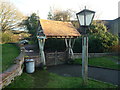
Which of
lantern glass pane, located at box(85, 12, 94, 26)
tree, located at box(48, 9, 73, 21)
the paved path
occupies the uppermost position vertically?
tree, located at box(48, 9, 73, 21)

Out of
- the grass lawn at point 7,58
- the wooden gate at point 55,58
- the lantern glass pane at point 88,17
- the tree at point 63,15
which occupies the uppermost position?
the tree at point 63,15

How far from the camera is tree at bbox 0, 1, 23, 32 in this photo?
73.4 ft

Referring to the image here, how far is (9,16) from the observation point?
2394 centimetres

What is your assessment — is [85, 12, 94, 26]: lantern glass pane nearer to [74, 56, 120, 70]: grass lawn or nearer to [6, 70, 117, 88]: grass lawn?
[6, 70, 117, 88]: grass lawn

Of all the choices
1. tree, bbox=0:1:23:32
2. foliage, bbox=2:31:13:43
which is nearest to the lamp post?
foliage, bbox=2:31:13:43

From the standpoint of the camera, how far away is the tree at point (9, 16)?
22375 millimetres

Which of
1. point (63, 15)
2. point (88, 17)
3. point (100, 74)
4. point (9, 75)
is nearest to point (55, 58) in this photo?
point (100, 74)

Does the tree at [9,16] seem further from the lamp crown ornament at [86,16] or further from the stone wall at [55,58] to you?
the lamp crown ornament at [86,16]

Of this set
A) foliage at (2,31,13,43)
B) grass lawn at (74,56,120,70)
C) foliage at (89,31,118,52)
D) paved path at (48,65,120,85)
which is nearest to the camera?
paved path at (48,65,120,85)

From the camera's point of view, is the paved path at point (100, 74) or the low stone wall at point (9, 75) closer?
the low stone wall at point (9, 75)

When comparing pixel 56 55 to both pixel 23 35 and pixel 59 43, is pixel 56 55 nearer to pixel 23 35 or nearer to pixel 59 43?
pixel 59 43

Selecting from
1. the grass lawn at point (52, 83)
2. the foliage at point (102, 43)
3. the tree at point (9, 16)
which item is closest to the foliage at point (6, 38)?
the tree at point (9, 16)

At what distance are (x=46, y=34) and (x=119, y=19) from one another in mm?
20220

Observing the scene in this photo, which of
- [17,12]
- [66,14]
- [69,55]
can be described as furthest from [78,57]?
[17,12]
